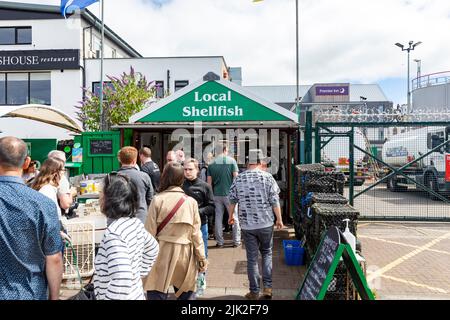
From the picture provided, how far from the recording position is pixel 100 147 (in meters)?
9.18

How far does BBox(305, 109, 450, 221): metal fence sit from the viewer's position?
948 cm

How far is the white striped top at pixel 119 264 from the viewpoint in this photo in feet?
8.55

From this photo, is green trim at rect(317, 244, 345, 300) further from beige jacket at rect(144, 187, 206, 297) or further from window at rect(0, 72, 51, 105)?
window at rect(0, 72, 51, 105)

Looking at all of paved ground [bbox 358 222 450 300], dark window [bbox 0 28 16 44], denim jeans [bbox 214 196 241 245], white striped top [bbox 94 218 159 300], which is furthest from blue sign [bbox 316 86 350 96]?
white striped top [bbox 94 218 159 300]

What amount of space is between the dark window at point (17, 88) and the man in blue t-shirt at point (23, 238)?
76.9ft

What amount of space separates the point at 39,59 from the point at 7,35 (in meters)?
2.72

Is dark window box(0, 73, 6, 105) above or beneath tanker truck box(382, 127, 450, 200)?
above

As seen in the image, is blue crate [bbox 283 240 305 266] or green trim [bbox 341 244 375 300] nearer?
green trim [bbox 341 244 375 300]

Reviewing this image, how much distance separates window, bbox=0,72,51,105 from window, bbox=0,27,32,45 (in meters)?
1.92

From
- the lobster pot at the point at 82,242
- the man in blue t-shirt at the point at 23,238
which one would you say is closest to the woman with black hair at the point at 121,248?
the man in blue t-shirt at the point at 23,238

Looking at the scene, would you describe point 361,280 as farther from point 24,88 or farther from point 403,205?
point 24,88

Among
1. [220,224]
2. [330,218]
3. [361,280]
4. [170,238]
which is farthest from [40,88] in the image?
[361,280]

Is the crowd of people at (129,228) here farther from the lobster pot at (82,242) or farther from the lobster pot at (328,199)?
the lobster pot at (328,199)

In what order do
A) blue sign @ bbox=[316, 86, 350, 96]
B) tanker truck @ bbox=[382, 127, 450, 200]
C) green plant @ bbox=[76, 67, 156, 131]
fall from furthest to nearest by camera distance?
blue sign @ bbox=[316, 86, 350, 96] → green plant @ bbox=[76, 67, 156, 131] → tanker truck @ bbox=[382, 127, 450, 200]
